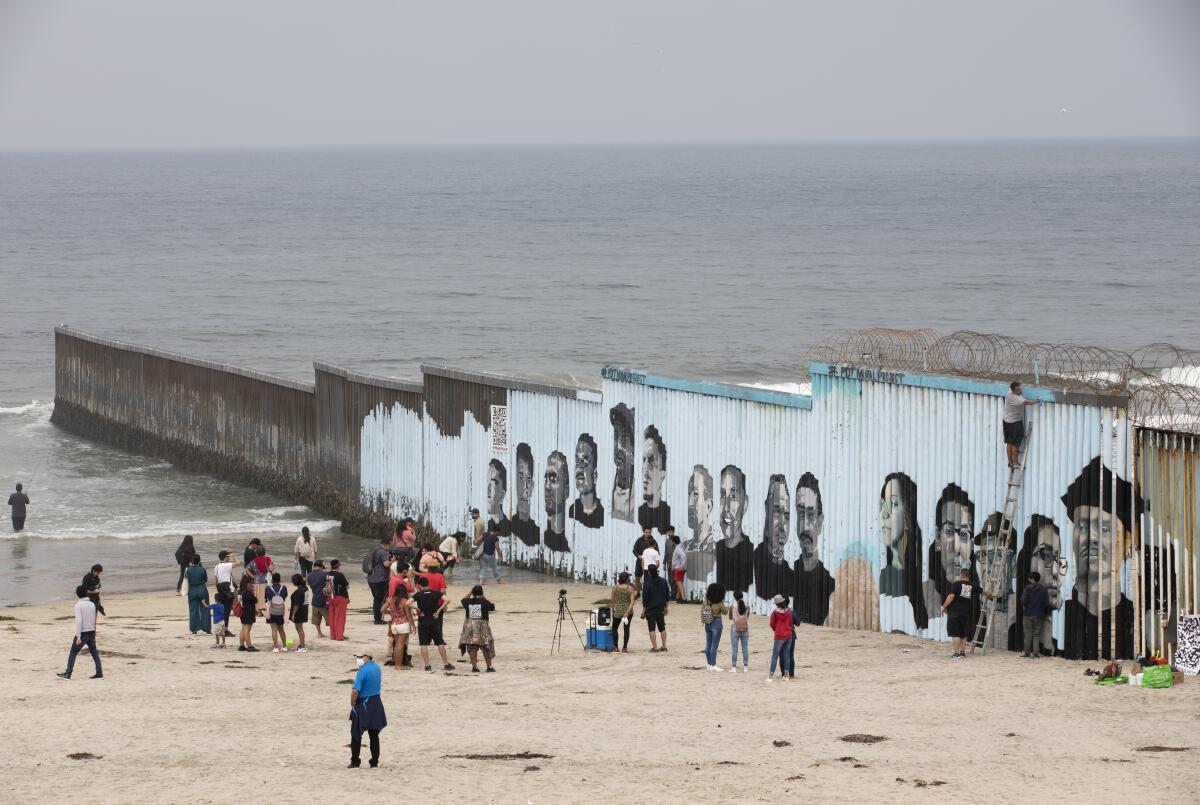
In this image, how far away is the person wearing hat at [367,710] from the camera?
1538 cm

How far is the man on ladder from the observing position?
66.2 ft

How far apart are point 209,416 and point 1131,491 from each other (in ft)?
86.7

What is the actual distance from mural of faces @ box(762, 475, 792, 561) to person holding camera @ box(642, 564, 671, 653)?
2.90 metres

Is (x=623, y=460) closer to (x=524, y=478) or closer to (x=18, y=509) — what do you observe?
(x=524, y=478)

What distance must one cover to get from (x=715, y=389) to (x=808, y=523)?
2639mm

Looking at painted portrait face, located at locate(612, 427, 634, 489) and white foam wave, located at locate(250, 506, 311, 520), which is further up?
painted portrait face, located at locate(612, 427, 634, 489)

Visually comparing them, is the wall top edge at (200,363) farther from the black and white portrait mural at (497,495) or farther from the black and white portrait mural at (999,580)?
the black and white portrait mural at (999,580)

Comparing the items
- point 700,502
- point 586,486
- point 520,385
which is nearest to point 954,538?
point 700,502

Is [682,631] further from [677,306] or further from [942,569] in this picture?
[677,306]

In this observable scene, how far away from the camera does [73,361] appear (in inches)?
1900

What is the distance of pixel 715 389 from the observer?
2477cm

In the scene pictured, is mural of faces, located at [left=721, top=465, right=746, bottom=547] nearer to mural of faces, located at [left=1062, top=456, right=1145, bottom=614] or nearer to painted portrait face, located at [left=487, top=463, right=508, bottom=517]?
mural of faces, located at [left=1062, top=456, right=1145, bottom=614]

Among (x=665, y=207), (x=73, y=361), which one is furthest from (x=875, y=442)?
(x=665, y=207)

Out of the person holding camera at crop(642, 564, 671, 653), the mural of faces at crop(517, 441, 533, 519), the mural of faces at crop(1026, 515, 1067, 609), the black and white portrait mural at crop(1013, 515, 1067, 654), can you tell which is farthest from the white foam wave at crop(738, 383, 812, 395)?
the mural of faces at crop(1026, 515, 1067, 609)
